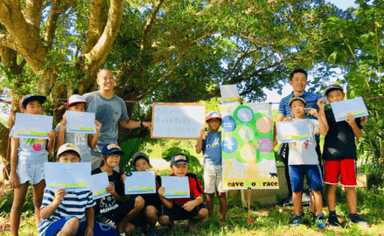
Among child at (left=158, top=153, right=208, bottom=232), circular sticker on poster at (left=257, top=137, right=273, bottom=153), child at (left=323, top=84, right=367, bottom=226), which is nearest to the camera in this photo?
child at (left=158, top=153, right=208, bottom=232)

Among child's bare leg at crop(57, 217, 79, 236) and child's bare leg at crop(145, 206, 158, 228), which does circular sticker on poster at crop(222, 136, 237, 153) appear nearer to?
child's bare leg at crop(145, 206, 158, 228)

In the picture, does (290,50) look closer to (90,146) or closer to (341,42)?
(341,42)

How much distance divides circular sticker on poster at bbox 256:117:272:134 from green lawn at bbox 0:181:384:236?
4.05ft

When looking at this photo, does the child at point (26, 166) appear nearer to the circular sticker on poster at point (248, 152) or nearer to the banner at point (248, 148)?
the banner at point (248, 148)

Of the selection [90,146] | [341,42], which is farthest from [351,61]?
[90,146]

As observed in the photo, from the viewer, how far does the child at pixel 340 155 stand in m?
3.75

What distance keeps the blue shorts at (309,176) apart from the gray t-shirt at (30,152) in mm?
3054

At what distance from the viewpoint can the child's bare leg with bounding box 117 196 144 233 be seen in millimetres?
3490

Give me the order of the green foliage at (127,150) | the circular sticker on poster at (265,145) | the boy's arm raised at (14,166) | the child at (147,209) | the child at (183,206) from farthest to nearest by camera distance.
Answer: the green foliage at (127,150) < the circular sticker on poster at (265,145) < the child at (183,206) < the child at (147,209) < the boy's arm raised at (14,166)

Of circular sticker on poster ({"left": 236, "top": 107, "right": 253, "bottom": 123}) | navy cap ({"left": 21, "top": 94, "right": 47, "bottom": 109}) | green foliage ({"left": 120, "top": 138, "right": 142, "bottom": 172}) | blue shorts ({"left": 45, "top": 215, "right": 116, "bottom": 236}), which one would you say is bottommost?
blue shorts ({"left": 45, "top": 215, "right": 116, "bottom": 236})

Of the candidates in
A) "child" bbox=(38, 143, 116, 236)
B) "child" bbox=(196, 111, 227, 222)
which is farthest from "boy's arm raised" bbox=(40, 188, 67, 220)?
"child" bbox=(196, 111, 227, 222)

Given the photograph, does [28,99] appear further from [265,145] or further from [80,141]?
[265,145]

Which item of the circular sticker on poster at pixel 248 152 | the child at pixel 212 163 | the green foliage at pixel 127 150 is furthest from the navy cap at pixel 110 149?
the green foliage at pixel 127 150

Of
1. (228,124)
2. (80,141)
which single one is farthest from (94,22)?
(228,124)
